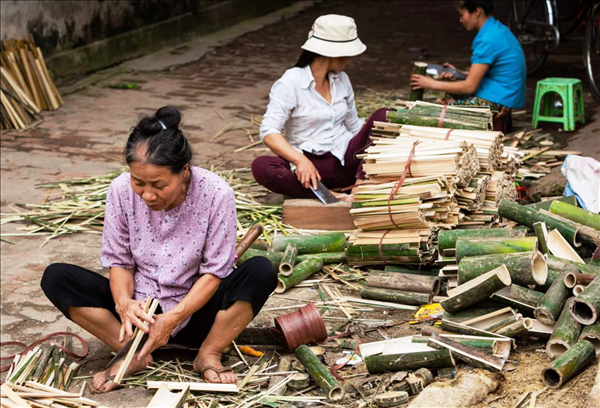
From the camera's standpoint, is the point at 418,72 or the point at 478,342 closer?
the point at 478,342

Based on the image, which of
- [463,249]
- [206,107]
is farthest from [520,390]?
[206,107]

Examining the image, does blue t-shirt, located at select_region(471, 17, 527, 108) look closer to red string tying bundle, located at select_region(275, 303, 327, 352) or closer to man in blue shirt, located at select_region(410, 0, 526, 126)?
man in blue shirt, located at select_region(410, 0, 526, 126)

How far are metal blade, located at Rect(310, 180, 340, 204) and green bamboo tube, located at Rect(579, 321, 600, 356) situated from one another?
207 centimetres

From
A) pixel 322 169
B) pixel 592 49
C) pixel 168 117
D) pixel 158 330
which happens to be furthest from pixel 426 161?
pixel 592 49

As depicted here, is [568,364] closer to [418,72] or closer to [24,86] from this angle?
[418,72]

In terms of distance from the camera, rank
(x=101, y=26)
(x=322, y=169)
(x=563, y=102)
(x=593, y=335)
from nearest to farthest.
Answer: (x=593, y=335) → (x=322, y=169) → (x=563, y=102) → (x=101, y=26)

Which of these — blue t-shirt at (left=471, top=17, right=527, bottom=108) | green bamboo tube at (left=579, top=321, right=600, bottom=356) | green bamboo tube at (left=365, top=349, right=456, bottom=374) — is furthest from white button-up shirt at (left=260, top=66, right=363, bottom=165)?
green bamboo tube at (left=579, top=321, right=600, bottom=356)

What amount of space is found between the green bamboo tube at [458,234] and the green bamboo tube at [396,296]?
254mm

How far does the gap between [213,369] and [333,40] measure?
7.51ft

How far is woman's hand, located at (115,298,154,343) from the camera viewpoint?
3.07m

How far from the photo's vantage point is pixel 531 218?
12.7 ft

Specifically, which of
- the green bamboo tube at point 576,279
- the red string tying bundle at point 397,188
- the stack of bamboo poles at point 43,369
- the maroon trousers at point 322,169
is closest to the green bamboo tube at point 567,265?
the green bamboo tube at point 576,279

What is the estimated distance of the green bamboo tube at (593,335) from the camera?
9.33ft

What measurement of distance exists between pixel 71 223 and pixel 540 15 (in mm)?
6046
